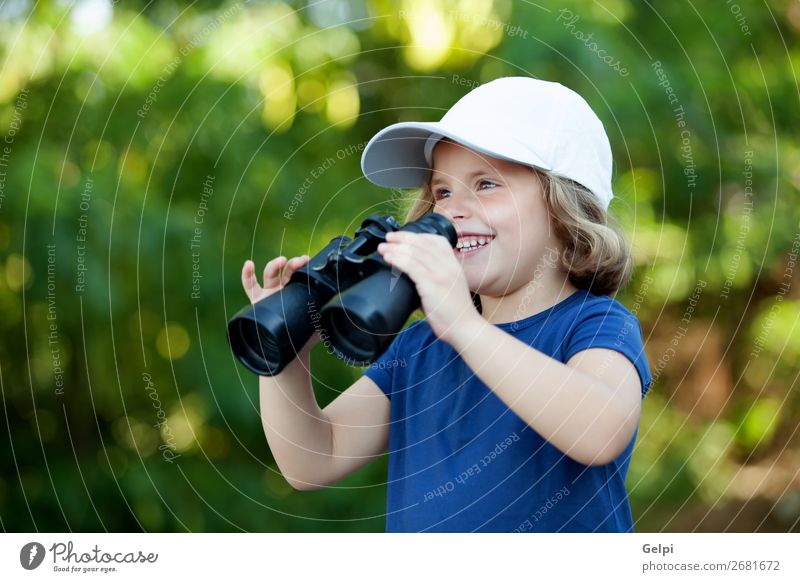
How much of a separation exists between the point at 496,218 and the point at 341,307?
30 cm

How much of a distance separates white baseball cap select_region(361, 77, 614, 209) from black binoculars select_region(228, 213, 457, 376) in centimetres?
17

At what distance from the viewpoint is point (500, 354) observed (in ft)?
3.32

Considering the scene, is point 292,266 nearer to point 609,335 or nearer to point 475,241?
point 475,241

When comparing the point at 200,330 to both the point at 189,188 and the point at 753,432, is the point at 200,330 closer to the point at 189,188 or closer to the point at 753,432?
the point at 189,188

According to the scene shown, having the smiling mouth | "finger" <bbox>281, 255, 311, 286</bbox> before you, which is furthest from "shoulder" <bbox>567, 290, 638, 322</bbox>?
"finger" <bbox>281, 255, 311, 286</bbox>

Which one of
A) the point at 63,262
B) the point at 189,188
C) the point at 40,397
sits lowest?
the point at 40,397

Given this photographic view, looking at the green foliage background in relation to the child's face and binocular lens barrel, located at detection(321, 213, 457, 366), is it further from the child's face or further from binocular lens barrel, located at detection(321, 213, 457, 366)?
binocular lens barrel, located at detection(321, 213, 457, 366)

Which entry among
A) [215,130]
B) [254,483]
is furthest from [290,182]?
[254,483]

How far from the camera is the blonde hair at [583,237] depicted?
4.11 ft

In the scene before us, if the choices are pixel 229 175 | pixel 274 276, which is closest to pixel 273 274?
pixel 274 276

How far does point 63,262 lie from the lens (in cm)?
201

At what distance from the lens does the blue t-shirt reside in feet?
3.79

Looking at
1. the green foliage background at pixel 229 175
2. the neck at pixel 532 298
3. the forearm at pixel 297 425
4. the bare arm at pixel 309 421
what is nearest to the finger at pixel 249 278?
the bare arm at pixel 309 421

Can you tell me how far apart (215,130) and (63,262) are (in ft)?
1.67
